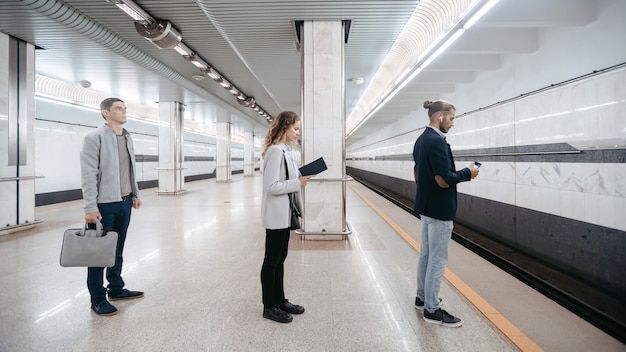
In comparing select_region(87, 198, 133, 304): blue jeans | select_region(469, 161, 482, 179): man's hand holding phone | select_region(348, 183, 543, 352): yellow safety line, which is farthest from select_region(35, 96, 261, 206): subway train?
select_region(469, 161, 482, 179): man's hand holding phone

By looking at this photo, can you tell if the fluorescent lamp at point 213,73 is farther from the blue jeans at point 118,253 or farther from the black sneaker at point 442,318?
the black sneaker at point 442,318

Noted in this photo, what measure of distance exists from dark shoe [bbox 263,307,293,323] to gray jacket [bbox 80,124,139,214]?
1.71 meters

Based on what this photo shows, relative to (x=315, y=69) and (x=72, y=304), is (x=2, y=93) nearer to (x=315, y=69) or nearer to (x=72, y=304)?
(x=72, y=304)

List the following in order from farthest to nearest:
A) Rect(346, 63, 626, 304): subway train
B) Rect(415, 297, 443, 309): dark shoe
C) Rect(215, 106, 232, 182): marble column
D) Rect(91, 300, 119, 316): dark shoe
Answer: Rect(215, 106, 232, 182): marble column < Rect(346, 63, 626, 304): subway train < Rect(415, 297, 443, 309): dark shoe < Rect(91, 300, 119, 316): dark shoe

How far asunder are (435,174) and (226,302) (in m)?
2.29

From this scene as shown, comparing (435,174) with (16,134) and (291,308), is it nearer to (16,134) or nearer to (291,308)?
(291,308)

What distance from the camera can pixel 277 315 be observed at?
2.69 m

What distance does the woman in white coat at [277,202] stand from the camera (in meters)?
2.54

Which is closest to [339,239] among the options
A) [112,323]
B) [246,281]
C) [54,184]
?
[246,281]

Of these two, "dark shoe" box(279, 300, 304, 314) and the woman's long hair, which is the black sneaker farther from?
the woman's long hair

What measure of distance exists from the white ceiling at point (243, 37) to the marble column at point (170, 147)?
267 centimetres

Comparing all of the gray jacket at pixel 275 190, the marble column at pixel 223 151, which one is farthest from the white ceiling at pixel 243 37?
the marble column at pixel 223 151

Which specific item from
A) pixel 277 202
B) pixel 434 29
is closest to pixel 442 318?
pixel 277 202

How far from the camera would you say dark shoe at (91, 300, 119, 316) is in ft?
9.20
